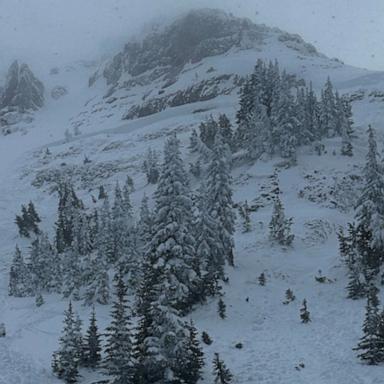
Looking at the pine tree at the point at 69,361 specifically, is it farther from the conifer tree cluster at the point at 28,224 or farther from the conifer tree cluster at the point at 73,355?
the conifer tree cluster at the point at 28,224

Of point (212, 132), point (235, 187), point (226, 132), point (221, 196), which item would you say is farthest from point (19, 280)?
point (212, 132)

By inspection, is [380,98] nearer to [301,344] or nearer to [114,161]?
[114,161]

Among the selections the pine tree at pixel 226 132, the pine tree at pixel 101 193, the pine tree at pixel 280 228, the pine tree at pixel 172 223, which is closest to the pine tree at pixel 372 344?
the pine tree at pixel 172 223

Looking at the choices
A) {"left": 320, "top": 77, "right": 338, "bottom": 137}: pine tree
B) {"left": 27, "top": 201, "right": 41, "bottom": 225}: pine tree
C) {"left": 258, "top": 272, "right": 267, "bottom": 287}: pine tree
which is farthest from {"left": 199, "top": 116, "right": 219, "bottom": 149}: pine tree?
{"left": 258, "top": 272, "right": 267, "bottom": 287}: pine tree

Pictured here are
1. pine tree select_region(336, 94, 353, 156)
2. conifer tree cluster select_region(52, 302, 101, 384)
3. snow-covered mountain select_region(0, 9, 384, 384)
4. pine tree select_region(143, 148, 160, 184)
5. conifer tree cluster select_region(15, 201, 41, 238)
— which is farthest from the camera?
pine tree select_region(143, 148, 160, 184)

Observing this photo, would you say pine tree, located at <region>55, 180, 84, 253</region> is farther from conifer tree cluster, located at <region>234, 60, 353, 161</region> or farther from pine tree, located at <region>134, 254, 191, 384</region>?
pine tree, located at <region>134, 254, 191, 384</region>

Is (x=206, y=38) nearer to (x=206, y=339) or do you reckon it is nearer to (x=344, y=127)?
(x=344, y=127)

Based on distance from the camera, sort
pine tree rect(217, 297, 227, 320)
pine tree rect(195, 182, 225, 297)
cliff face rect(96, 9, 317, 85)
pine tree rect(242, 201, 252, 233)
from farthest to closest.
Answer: cliff face rect(96, 9, 317, 85) < pine tree rect(242, 201, 252, 233) < pine tree rect(195, 182, 225, 297) < pine tree rect(217, 297, 227, 320)
